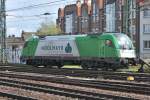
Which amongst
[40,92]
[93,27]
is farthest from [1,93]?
[93,27]

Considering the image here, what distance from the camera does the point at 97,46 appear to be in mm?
35812

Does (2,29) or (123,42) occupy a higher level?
(2,29)

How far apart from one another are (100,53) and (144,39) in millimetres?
45773

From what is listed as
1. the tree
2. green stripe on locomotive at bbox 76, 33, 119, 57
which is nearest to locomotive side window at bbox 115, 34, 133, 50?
green stripe on locomotive at bbox 76, 33, 119, 57

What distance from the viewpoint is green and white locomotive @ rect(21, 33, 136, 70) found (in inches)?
1351

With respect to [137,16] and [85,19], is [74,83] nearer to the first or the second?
[137,16]

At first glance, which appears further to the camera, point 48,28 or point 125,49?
point 48,28

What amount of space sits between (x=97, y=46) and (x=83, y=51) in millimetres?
1864

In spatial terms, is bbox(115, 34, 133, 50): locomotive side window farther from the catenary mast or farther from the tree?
the tree

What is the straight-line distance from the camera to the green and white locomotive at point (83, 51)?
113ft

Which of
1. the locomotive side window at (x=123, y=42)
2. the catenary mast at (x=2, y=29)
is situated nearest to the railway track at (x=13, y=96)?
the locomotive side window at (x=123, y=42)

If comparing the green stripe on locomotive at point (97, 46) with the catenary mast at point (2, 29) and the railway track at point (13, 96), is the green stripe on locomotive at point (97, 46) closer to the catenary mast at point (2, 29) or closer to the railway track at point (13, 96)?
the catenary mast at point (2, 29)

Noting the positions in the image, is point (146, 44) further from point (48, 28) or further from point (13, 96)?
point (13, 96)

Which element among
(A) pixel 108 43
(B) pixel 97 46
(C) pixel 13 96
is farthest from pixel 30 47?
(C) pixel 13 96
